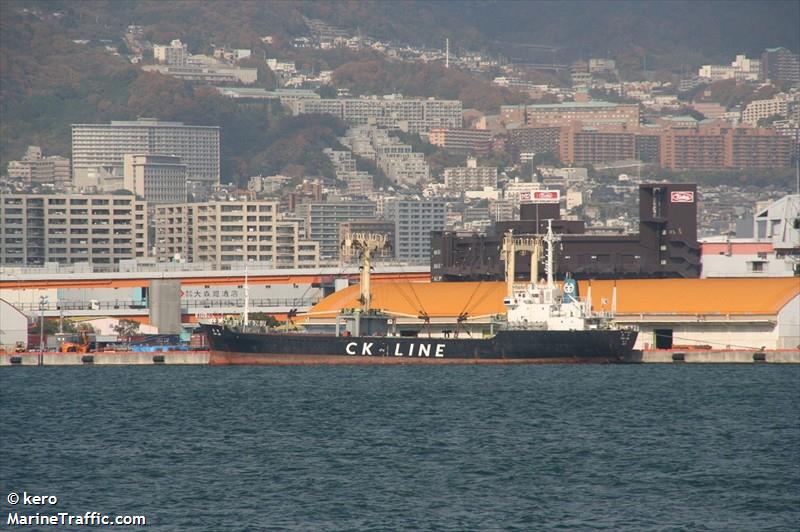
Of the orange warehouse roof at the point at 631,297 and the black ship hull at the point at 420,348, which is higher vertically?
the orange warehouse roof at the point at 631,297

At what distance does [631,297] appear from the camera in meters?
111

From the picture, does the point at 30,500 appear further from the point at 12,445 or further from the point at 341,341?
the point at 341,341

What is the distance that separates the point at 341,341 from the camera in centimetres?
10356

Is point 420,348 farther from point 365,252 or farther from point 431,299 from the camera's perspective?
point 431,299

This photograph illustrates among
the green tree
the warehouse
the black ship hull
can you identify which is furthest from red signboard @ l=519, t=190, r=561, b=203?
the black ship hull

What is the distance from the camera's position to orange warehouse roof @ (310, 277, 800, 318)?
10675 cm

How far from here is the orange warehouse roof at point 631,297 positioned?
10675 cm

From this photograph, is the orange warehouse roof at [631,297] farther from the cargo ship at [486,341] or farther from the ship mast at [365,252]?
the cargo ship at [486,341]

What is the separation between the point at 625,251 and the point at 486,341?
35.0 metres

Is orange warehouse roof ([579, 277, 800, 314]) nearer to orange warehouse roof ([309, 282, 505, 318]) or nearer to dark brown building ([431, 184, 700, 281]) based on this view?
orange warehouse roof ([309, 282, 505, 318])

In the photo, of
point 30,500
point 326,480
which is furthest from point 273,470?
point 30,500

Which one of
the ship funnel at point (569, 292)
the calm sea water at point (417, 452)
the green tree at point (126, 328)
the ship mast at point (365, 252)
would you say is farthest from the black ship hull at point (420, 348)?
the green tree at point (126, 328)

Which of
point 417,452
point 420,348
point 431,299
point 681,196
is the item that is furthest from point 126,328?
point 417,452

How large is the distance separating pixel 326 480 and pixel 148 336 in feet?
239
